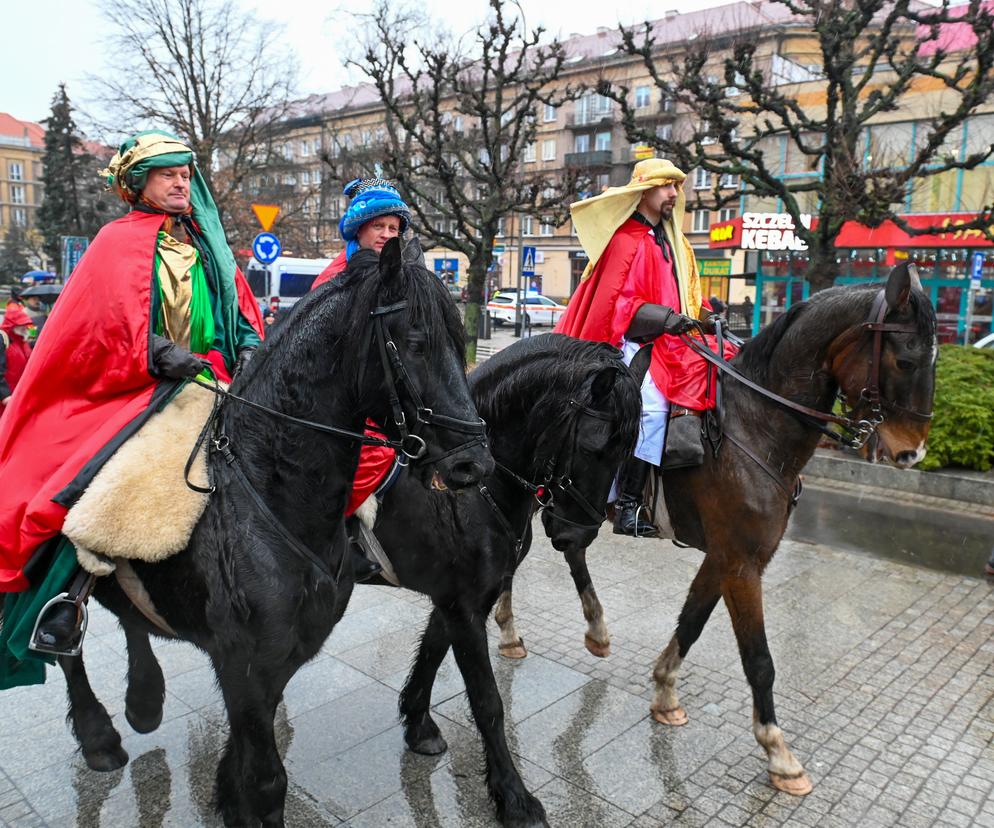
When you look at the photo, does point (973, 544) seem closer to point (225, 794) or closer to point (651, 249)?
point (651, 249)

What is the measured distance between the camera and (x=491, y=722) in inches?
131

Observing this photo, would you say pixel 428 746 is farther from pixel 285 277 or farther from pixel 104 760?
pixel 285 277

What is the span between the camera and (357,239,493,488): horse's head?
2373 mm

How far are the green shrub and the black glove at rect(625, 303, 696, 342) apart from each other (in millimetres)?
6310

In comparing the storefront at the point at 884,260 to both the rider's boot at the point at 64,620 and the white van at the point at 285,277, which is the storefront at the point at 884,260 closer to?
the white van at the point at 285,277

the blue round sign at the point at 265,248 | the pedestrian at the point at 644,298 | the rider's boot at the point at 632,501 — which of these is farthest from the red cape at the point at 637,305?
the blue round sign at the point at 265,248

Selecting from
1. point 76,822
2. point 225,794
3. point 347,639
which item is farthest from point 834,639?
A: point 76,822

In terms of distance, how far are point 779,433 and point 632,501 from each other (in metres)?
0.88

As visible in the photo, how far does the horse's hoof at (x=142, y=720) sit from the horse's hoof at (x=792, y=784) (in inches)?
121

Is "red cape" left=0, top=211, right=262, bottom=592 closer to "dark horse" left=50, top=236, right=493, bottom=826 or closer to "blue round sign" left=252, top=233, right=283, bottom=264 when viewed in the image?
"dark horse" left=50, top=236, right=493, bottom=826

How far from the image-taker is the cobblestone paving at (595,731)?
11.2ft

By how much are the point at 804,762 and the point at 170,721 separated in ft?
10.9

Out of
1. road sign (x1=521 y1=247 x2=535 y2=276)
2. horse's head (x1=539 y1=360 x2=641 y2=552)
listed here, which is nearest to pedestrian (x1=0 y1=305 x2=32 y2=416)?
horse's head (x1=539 y1=360 x2=641 y2=552)

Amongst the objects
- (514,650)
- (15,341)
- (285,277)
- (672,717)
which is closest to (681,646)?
(672,717)
